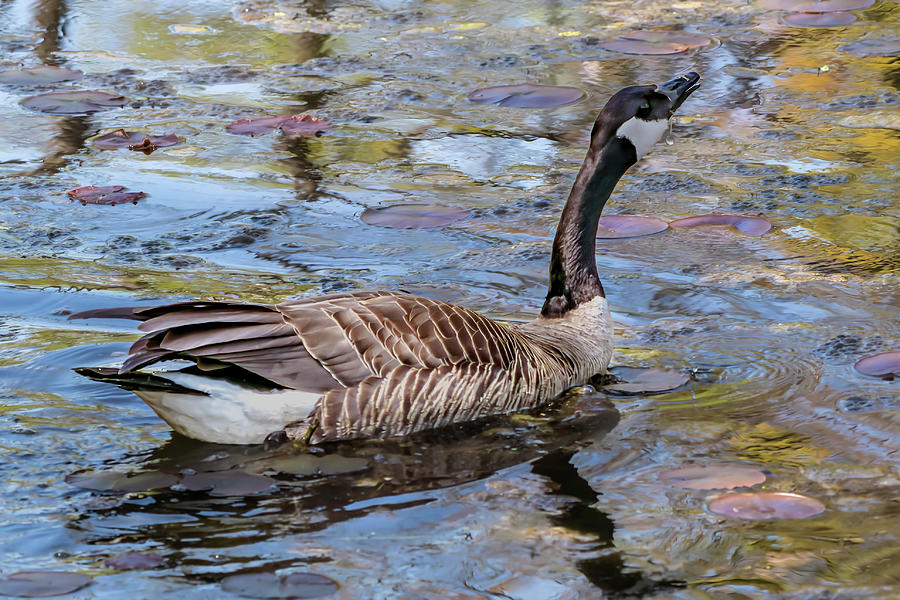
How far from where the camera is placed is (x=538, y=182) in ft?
26.9

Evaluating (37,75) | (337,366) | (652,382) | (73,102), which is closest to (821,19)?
(73,102)

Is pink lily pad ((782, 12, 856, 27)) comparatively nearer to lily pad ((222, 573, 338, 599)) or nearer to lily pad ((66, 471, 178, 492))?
lily pad ((66, 471, 178, 492))

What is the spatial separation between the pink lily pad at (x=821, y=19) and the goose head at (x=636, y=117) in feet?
19.0

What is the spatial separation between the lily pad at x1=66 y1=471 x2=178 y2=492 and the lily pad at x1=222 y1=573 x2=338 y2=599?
0.85 meters

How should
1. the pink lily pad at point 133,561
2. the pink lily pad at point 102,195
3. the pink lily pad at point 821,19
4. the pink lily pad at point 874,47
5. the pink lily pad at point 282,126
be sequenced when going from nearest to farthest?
the pink lily pad at point 133,561 → the pink lily pad at point 102,195 → the pink lily pad at point 282,126 → the pink lily pad at point 874,47 → the pink lily pad at point 821,19

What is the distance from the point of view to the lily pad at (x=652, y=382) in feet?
18.4

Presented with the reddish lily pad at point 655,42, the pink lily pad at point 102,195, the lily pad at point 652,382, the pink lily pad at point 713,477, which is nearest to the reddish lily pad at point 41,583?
the pink lily pad at point 713,477

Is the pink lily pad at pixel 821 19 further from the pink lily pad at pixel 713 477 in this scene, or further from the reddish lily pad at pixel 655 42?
the pink lily pad at pixel 713 477

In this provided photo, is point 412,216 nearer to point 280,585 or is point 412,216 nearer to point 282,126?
point 282,126

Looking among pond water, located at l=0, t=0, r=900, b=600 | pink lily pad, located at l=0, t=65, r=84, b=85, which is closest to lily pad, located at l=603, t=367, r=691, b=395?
pond water, located at l=0, t=0, r=900, b=600

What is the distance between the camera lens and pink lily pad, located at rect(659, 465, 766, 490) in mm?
4594

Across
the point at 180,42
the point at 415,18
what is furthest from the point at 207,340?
the point at 415,18

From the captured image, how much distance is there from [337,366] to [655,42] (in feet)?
21.6

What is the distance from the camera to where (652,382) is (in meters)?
5.67
